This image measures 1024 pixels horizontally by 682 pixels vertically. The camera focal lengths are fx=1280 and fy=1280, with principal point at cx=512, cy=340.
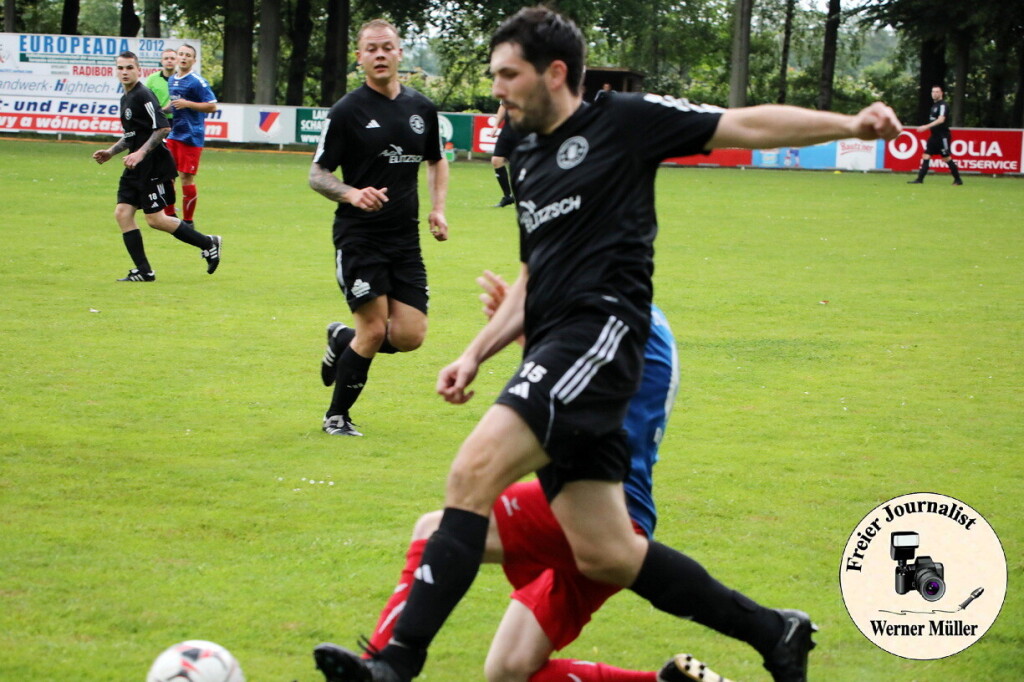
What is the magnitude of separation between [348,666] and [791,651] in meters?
1.39

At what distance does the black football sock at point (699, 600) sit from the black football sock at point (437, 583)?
1.88 ft

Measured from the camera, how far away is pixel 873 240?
17766mm

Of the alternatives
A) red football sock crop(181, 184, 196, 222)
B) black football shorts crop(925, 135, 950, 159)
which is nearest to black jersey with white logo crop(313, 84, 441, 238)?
red football sock crop(181, 184, 196, 222)

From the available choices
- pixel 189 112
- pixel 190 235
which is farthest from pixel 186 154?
pixel 190 235

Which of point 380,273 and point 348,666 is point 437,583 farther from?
point 380,273

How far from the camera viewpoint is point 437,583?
11.3ft

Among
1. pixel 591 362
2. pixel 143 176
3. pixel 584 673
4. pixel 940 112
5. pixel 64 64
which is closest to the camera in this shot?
pixel 591 362

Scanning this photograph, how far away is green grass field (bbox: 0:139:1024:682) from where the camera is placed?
14.8ft

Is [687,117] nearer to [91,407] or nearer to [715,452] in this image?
[715,452]

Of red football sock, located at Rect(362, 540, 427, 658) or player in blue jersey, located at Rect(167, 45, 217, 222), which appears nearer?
red football sock, located at Rect(362, 540, 427, 658)

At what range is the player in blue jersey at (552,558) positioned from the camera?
3.86 m

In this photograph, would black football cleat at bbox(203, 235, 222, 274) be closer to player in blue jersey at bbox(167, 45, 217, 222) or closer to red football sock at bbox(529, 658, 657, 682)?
player in blue jersey at bbox(167, 45, 217, 222)

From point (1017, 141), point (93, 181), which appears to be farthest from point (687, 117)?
point (1017, 141)

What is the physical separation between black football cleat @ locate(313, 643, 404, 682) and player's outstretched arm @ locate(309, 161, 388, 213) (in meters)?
3.89
